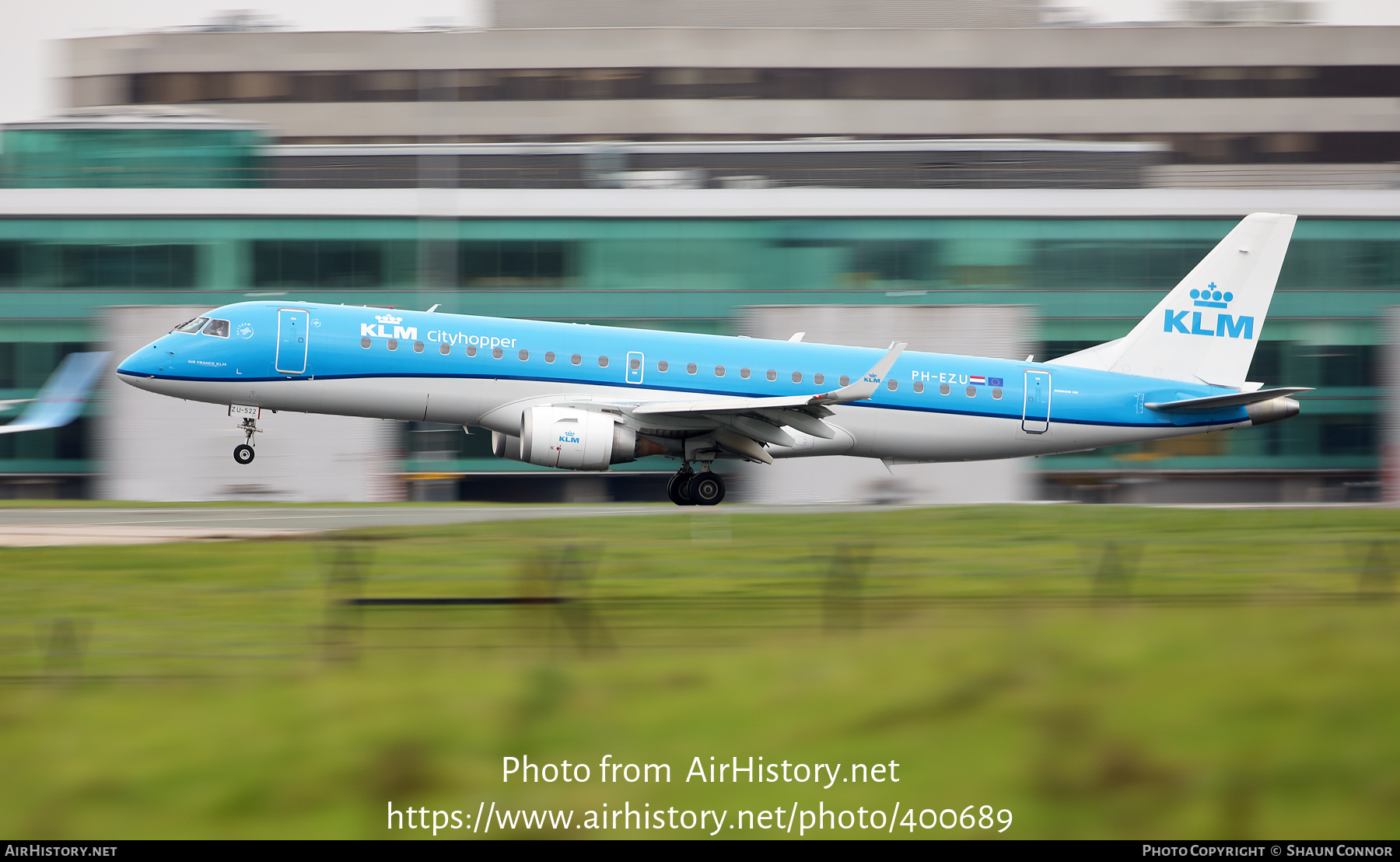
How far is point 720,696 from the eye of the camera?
11180 millimetres

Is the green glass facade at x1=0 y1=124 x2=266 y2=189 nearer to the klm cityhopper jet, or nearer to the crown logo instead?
the klm cityhopper jet

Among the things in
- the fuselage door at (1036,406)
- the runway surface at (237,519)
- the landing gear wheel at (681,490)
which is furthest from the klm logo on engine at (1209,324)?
the landing gear wheel at (681,490)

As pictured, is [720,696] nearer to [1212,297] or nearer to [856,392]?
[856,392]

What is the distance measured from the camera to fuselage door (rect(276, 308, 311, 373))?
27281mm

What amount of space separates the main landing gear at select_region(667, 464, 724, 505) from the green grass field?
1437 centimetres

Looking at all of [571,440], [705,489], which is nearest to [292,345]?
[571,440]

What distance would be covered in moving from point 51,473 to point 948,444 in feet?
87.3

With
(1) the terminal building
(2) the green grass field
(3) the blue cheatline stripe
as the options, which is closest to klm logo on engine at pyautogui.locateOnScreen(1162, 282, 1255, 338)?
(3) the blue cheatline stripe

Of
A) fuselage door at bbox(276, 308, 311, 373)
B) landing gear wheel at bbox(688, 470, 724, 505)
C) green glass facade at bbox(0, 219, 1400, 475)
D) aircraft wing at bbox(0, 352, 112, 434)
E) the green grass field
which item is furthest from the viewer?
green glass facade at bbox(0, 219, 1400, 475)

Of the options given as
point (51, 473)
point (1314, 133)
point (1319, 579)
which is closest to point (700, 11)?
point (1314, 133)

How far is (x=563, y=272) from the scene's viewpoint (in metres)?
41.7

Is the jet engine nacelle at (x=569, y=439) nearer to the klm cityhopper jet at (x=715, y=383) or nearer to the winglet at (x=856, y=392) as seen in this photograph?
the klm cityhopper jet at (x=715, y=383)

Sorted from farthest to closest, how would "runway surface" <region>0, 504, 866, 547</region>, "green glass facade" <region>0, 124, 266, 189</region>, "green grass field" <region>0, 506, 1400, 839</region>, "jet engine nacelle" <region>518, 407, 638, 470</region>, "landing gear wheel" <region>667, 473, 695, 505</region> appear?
"green glass facade" <region>0, 124, 266, 189</region>, "landing gear wheel" <region>667, 473, 695, 505</region>, "jet engine nacelle" <region>518, 407, 638, 470</region>, "runway surface" <region>0, 504, 866, 547</region>, "green grass field" <region>0, 506, 1400, 839</region>

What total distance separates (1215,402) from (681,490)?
12.1 metres
